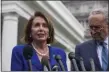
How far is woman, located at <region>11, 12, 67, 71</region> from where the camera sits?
3.48 meters

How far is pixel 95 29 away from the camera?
355cm

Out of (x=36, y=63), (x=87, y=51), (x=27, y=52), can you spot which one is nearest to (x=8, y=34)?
(x=87, y=51)

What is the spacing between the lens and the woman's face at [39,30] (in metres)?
3.57

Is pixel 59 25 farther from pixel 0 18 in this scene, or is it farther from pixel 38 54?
pixel 38 54

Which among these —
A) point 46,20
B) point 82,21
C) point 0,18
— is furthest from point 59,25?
point 82,21

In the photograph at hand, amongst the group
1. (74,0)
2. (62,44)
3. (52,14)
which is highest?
(74,0)

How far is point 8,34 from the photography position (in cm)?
1533

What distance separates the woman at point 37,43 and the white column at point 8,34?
11.1m

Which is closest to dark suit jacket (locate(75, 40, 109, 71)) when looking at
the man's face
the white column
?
the man's face

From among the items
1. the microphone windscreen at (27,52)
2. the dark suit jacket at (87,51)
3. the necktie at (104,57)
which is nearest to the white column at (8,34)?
the dark suit jacket at (87,51)

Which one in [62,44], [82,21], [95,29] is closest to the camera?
[95,29]

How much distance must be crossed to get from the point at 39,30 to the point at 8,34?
1188cm

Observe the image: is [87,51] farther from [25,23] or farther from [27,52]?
[25,23]

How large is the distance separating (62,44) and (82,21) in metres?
19.4
